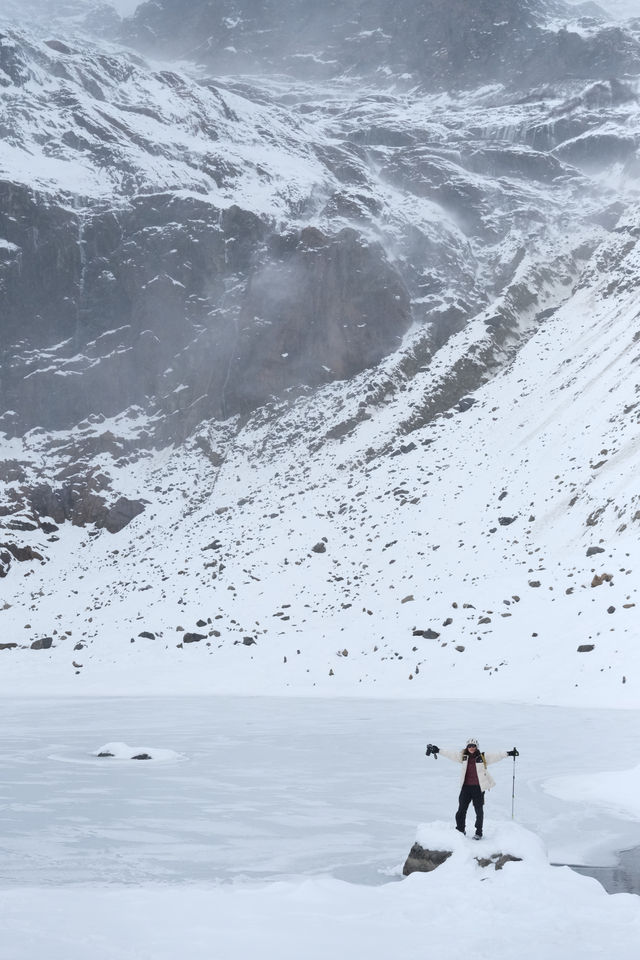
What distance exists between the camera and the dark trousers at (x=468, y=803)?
9.54 metres

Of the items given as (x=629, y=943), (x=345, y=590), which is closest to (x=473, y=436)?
(x=345, y=590)

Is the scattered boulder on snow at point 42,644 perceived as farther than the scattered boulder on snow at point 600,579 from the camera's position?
Yes

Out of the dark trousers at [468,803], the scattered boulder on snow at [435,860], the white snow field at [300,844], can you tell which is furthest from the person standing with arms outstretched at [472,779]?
the scattered boulder on snow at [435,860]

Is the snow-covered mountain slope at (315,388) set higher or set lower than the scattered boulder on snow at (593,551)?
higher

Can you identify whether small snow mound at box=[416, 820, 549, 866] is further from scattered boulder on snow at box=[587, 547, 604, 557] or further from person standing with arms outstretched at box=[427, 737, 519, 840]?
scattered boulder on snow at box=[587, 547, 604, 557]

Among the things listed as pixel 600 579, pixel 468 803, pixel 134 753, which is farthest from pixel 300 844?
pixel 600 579

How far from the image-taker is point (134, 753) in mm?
Answer: 15117

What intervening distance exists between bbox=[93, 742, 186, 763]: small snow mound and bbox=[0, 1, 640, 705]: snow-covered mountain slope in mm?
11354

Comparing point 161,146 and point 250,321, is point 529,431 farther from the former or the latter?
point 161,146

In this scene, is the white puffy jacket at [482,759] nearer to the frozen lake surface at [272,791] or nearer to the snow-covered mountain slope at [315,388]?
the frozen lake surface at [272,791]

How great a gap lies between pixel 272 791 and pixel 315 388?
5262 centimetres

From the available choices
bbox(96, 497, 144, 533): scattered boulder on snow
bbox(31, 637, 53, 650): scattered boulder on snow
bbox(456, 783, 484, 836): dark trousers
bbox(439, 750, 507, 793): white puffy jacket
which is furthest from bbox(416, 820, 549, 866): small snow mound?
bbox(96, 497, 144, 533): scattered boulder on snow

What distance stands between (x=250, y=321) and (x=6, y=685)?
44.7 meters

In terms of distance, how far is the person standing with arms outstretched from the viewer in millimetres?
9547
